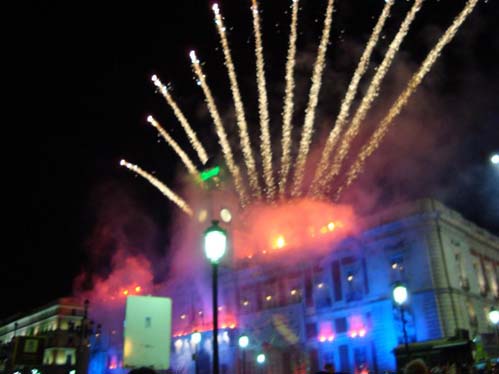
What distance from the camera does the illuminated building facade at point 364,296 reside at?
3341 cm

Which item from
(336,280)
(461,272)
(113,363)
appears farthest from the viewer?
(113,363)

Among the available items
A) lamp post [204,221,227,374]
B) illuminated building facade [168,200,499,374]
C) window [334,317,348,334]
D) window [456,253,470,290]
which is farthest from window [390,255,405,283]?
lamp post [204,221,227,374]

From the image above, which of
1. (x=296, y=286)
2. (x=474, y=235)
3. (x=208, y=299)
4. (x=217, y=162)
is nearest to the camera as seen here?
(x=217, y=162)

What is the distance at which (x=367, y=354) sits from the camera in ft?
114

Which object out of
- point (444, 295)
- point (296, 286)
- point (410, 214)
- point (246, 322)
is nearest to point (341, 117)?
point (410, 214)

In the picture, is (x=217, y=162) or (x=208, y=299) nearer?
(x=217, y=162)

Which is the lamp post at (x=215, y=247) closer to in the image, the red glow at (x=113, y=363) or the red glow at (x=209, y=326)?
the red glow at (x=209, y=326)

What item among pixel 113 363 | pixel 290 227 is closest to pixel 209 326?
pixel 290 227

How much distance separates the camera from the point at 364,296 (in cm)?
3659

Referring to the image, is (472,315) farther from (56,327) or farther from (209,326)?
(56,327)

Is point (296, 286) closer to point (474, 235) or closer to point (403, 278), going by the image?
point (403, 278)

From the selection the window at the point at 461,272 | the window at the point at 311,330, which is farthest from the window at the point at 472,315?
the window at the point at 311,330

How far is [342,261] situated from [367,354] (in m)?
7.25

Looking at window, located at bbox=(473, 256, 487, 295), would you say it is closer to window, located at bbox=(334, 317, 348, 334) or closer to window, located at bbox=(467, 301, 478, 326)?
window, located at bbox=(467, 301, 478, 326)
